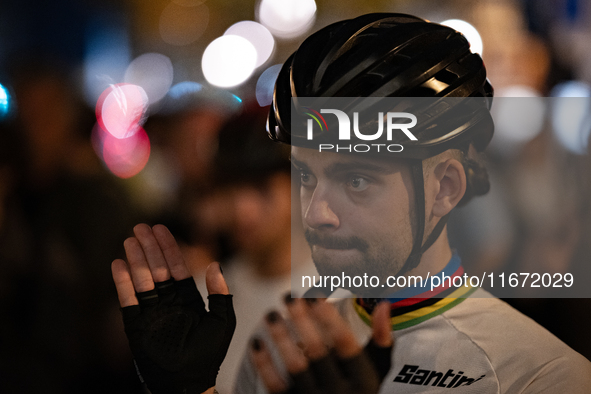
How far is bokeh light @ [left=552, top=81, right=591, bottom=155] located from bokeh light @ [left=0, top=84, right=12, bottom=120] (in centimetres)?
126

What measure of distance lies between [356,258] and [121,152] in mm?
597

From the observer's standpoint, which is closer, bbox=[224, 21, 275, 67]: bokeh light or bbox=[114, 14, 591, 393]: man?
bbox=[114, 14, 591, 393]: man

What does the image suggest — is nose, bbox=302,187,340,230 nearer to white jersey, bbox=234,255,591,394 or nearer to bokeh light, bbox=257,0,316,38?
white jersey, bbox=234,255,591,394

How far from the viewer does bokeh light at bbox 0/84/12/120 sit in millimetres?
1013

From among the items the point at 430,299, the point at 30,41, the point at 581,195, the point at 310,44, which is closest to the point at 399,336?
the point at 430,299

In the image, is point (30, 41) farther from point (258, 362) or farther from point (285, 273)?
point (258, 362)

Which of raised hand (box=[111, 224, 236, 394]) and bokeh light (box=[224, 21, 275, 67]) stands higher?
bokeh light (box=[224, 21, 275, 67])

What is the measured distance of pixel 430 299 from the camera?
0.90 m

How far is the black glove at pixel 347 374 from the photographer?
2.94 ft

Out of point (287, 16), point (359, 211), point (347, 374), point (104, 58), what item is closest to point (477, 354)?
point (347, 374)

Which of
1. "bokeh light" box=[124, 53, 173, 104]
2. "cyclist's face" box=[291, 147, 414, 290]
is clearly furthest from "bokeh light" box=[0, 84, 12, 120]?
"cyclist's face" box=[291, 147, 414, 290]

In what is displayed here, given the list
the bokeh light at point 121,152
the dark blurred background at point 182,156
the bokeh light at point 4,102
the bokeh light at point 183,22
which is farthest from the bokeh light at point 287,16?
the bokeh light at point 4,102

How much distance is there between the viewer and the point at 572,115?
3.10 ft

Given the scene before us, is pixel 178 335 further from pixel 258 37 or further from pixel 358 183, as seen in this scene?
pixel 258 37
